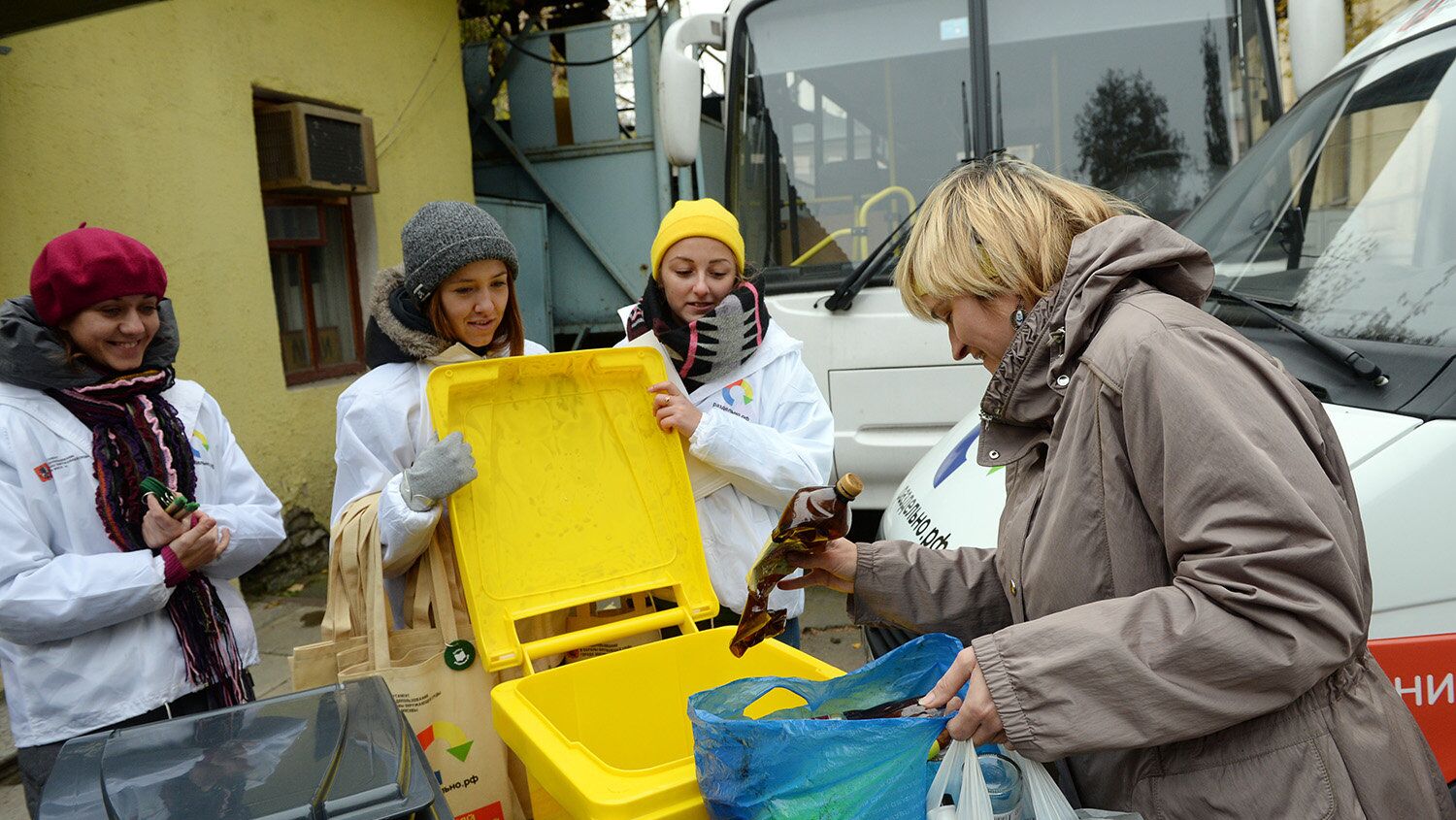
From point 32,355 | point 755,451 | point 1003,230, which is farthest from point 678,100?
point 1003,230

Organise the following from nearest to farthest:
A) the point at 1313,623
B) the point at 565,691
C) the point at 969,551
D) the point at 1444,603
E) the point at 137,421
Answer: the point at 1313,623 < the point at 1444,603 < the point at 969,551 < the point at 565,691 < the point at 137,421

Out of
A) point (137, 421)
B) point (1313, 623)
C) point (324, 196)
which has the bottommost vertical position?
point (1313, 623)

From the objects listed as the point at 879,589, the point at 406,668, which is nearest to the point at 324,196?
the point at 406,668

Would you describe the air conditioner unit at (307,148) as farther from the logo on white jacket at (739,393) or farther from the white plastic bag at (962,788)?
the white plastic bag at (962,788)

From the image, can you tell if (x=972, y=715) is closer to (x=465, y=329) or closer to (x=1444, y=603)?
(x=1444, y=603)

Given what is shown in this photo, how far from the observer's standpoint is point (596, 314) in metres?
9.01

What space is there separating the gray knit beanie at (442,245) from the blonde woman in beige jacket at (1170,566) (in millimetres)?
1283

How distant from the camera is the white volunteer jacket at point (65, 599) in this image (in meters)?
2.02

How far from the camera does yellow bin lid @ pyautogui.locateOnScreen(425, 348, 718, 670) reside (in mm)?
2031

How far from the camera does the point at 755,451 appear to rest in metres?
2.28

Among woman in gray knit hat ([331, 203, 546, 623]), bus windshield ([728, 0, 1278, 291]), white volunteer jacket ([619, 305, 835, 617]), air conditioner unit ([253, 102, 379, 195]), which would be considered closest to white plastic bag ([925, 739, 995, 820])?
white volunteer jacket ([619, 305, 835, 617])

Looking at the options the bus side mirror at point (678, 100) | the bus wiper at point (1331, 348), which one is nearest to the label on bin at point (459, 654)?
the bus wiper at point (1331, 348)

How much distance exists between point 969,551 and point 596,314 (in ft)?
24.5

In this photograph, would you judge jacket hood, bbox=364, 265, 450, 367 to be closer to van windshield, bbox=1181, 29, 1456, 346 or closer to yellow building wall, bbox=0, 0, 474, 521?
van windshield, bbox=1181, 29, 1456, 346
